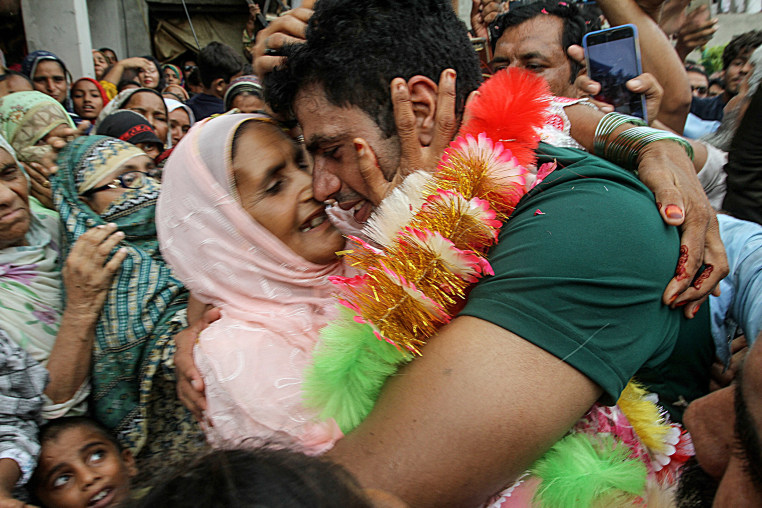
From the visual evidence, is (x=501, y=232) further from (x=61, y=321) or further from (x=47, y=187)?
(x=47, y=187)

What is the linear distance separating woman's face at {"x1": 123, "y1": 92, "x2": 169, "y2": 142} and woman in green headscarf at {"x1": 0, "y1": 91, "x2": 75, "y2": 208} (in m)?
1.18

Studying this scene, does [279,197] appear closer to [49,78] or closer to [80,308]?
[80,308]

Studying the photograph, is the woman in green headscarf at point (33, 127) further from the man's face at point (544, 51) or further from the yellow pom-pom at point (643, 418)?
the yellow pom-pom at point (643, 418)

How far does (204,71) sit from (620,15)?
5990 millimetres

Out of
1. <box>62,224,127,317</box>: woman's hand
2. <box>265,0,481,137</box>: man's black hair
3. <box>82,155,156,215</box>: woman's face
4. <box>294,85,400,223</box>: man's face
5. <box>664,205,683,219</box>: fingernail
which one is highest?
<box>265,0,481,137</box>: man's black hair

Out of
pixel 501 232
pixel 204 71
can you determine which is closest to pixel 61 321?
pixel 501 232

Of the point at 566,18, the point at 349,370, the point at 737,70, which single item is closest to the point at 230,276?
the point at 349,370

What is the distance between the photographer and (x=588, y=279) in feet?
3.89

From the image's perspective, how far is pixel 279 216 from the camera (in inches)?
80.5

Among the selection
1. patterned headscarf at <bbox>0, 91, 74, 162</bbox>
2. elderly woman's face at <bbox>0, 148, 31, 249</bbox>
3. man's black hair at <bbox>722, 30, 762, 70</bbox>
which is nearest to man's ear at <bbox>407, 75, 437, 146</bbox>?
elderly woman's face at <bbox>0, 148, 31, 249</bbox>

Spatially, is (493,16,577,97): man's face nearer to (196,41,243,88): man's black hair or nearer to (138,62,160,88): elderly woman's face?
(196,41,243,88): man's black hair

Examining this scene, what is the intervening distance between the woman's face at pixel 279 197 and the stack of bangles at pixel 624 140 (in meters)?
1.06

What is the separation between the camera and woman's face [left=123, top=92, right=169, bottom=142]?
525cm

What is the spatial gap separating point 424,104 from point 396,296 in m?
0.73
